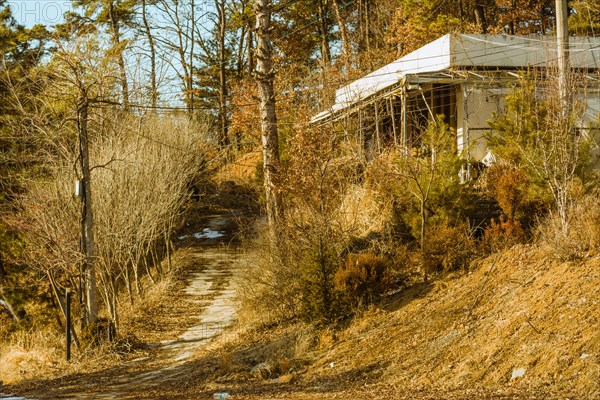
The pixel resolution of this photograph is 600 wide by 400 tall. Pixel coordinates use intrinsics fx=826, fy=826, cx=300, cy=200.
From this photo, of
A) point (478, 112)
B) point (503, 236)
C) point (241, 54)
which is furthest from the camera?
point (241, 54)

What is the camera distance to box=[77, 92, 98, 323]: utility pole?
17500 millimetres

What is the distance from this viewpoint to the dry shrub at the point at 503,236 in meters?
14.6

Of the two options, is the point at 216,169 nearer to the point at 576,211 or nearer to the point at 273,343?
the point at 273,343

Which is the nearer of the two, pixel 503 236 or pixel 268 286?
pixel 503 236

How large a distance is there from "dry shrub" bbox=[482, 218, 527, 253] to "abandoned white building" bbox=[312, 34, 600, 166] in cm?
560

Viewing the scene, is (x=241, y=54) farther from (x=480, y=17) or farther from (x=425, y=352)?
(x=425, y=352)

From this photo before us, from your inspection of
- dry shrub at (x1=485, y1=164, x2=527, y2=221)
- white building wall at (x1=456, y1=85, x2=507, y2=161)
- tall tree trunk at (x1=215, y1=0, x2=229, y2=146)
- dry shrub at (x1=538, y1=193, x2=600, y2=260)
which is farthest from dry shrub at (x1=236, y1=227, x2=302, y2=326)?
tall tree trunk at (x1=215, y1=0, x2=229, y2=146)

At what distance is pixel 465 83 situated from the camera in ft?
70.0

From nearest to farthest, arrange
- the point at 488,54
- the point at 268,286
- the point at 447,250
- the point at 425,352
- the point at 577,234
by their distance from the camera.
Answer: the point at 425,352 < the point at 577,234 < the point at 447,250 < the point at 268,286 < the point at 488,54

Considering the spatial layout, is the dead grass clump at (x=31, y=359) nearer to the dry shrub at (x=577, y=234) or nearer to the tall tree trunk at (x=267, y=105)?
the tall tree trunk at (x=267, y=105)

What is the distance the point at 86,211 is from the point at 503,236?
8.71 metres

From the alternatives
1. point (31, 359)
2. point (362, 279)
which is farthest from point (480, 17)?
point (31, 359)

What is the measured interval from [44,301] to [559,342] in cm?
2268

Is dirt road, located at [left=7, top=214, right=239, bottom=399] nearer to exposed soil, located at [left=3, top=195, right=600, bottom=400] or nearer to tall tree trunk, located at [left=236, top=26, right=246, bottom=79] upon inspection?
exposed soil, located at [left=3, top=195, right=600, bottom=400]
